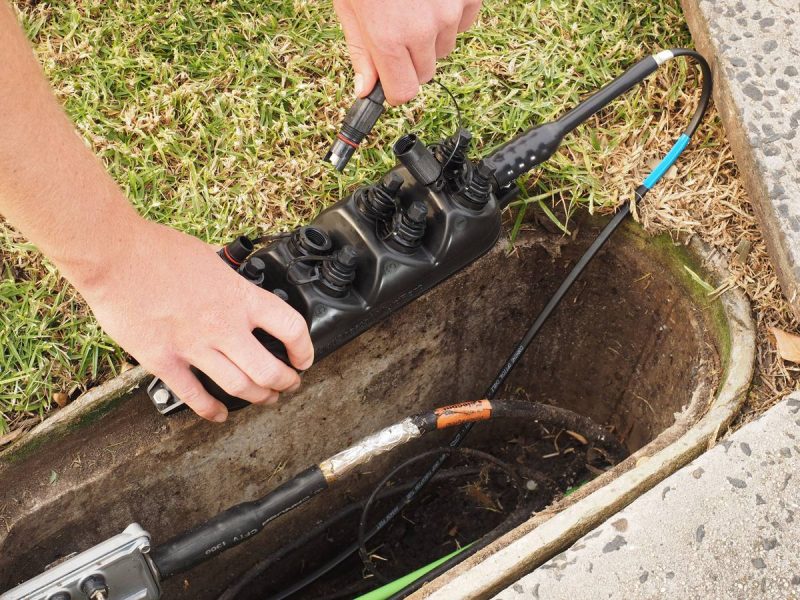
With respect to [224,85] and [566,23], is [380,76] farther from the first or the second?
[566,23]

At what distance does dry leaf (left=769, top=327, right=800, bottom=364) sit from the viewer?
1712mm

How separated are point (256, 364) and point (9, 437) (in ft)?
2.22

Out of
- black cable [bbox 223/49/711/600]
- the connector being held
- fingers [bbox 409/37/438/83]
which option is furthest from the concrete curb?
fingers [bbox 409/37/438/83]

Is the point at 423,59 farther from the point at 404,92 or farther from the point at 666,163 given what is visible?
the point at 666,163

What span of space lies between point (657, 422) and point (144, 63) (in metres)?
→ 1.75

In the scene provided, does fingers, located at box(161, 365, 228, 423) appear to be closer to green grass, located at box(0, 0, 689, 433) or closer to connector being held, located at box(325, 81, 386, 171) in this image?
green grass, located at box(0, 0, 689, 433)

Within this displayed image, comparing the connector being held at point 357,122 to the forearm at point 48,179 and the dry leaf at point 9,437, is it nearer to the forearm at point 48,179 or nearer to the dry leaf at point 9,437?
the forearm at point 48,179

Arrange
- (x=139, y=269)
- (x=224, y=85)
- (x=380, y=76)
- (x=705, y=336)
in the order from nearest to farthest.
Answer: (x=139, y=269) < (x=380, y=76) < (x=705, y=336) < (x=224, y=85)

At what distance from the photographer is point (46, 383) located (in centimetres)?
175

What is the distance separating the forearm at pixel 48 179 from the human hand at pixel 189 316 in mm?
48

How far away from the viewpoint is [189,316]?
4.42ft

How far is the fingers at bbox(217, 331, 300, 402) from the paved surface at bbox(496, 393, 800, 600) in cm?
56

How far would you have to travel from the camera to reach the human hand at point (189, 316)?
4.31ft

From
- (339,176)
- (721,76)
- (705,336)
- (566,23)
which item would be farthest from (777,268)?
(339,176)
